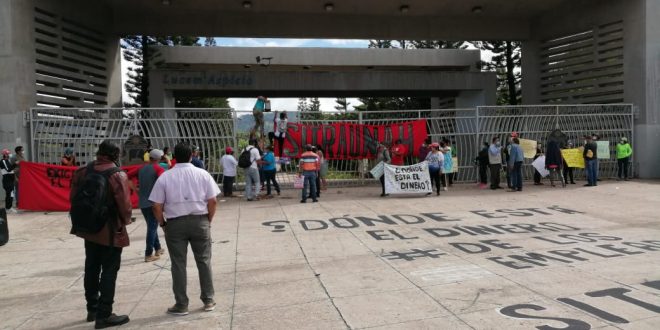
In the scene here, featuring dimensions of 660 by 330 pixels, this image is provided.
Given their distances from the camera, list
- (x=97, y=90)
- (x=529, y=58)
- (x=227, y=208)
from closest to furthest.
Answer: (x=227, y=208)
(x=97, y=90)
(x=529, y=58)

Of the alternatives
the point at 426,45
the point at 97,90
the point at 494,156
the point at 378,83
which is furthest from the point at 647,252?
the point at 426,45

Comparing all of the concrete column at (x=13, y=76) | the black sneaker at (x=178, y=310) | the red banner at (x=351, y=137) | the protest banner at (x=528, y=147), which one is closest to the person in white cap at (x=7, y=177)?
the concrete column at (x=13, y=76)

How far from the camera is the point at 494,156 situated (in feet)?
49.3

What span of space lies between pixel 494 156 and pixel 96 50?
15814mm

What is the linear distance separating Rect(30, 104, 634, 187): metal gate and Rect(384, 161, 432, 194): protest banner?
221 centimetres

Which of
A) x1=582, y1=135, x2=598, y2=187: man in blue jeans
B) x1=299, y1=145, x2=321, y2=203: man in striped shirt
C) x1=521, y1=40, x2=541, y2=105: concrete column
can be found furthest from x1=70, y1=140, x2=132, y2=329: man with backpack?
x1=521, y1=40, x2=541, y2=105: concrete column

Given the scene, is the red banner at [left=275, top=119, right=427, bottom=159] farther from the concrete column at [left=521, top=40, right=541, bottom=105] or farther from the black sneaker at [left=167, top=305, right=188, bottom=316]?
the black sneaker at [left=167, top=305, right=188, bottom=316]

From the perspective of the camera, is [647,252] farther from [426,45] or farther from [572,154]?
[426,45]

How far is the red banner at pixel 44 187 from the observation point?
1287cm

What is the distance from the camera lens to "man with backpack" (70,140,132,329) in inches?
188

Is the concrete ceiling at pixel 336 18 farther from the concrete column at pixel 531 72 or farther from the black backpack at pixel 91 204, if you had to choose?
the black backpack at pixel 91 204

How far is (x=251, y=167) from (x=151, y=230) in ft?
21.8

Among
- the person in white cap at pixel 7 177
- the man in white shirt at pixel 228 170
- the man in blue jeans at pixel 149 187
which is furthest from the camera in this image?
the man in white shirt at pixel 228 170

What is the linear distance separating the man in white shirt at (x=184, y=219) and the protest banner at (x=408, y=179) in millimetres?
9360
